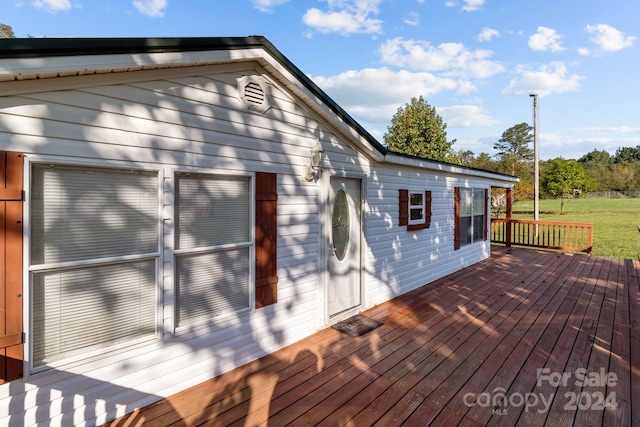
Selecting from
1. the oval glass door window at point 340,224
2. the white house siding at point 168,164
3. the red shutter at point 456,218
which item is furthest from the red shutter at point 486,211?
the white house siding at point 168,164

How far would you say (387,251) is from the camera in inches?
194

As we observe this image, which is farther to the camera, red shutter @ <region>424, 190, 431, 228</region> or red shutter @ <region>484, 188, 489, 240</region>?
red shutter @ <region>484, 188, 489, 240</region>

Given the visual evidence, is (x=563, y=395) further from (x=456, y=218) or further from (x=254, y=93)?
(x=456, y=218)

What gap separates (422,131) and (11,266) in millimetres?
18748

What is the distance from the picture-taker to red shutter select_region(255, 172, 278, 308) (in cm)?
304

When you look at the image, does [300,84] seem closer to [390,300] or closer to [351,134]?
[351,134]

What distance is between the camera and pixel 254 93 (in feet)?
9.86

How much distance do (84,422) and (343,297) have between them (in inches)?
112

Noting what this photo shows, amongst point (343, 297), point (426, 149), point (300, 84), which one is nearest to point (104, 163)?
→ point (300, 84)

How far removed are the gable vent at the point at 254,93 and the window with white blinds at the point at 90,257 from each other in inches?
45.3

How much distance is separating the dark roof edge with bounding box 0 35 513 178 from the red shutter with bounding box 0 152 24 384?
61cm

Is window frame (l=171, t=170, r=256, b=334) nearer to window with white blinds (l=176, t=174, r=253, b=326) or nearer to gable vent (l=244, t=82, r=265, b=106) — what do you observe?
window with white blinds (l=176, t=174, r=253, b=326)

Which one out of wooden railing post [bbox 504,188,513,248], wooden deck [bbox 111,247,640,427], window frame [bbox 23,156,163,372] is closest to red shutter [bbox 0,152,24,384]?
window frame [bbox 23,156,163,372]

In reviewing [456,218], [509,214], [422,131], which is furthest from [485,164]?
[456,218]
